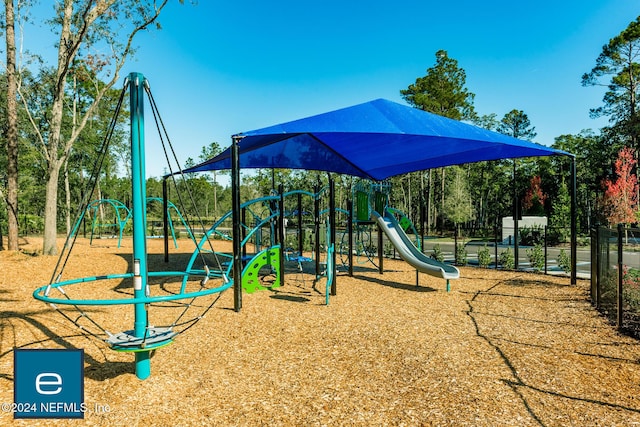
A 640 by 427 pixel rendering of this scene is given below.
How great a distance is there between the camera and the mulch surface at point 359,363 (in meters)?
3.03

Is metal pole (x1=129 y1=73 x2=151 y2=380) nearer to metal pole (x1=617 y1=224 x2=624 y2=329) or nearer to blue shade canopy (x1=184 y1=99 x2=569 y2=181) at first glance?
blue shade canopy (x1=184 y1=99 x2=569 y2=181)

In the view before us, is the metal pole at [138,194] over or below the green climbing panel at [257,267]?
over

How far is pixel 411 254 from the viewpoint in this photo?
895cm

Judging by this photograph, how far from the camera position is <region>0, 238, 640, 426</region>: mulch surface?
9.95 feet

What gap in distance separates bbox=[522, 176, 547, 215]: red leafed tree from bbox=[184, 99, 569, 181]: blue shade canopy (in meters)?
31.1

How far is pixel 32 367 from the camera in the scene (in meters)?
2.81

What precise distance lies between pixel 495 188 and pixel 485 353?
149ft

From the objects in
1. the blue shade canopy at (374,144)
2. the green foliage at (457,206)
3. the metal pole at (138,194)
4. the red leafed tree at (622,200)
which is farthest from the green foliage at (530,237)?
the metal pole at (138,194)

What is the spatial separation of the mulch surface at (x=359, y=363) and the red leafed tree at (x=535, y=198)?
1339 inches

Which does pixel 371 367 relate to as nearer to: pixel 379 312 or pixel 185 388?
pixel 185 388

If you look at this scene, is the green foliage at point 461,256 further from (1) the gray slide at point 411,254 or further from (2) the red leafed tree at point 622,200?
(2) the red leafed tree at point 622,200

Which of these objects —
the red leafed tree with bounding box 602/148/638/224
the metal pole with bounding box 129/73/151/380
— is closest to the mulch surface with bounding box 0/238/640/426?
the metal pole with bounding box 129/73/151/380

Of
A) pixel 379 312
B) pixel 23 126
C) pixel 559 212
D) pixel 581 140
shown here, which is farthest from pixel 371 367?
pixel 581 140

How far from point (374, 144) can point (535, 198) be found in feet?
115
